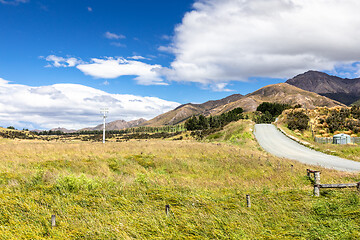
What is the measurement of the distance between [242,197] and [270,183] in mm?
5747

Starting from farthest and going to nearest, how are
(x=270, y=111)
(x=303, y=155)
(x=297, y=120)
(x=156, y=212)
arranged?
1. (x=270, y=111)
2. (x=297, y=120)
3. (x=303, y=155)
4. (x=156, y=212)

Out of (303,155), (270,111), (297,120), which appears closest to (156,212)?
(303,155)

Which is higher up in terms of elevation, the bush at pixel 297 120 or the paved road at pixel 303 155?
the bush at pixel 297 120

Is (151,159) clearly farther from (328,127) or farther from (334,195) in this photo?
(328,127)

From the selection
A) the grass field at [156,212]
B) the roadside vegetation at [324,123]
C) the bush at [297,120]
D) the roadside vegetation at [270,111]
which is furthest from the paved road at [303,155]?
the roadside vegetation at [270,111]

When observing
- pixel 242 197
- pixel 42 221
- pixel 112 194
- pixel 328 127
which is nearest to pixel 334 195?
pixel 242 197

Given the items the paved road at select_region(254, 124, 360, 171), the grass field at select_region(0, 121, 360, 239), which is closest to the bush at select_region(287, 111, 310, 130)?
the paved road at select_region(254, 124, 360, 171)

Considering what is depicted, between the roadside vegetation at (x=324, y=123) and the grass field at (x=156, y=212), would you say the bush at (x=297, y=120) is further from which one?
the grass field at (x=156, y=212)

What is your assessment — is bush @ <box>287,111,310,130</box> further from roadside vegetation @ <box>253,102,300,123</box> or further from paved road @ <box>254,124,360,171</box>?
roadside vegetation @ <box>253,102,300,123</box>

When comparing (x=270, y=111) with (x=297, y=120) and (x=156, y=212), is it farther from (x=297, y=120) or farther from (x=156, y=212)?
A: (x=156, y=212)

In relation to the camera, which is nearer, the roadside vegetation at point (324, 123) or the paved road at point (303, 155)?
the paved road at point (303, 155)

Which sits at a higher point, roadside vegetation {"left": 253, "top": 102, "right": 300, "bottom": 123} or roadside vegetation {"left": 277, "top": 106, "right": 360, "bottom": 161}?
roadside vegetation {"left": 253, "top": 102, "right": 300, "bottom": 123}

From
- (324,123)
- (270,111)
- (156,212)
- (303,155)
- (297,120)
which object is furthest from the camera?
(270,111)

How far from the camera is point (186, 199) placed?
8117 mm
